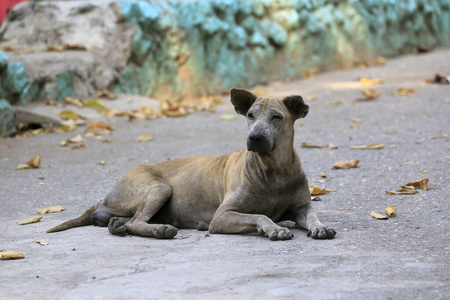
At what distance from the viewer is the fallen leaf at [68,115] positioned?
35.6ft

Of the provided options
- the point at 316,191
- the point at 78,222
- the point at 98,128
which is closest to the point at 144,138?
the point at 98,128

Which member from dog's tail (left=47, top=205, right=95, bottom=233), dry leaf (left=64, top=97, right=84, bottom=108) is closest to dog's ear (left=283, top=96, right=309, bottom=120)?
dog's tail (left=47, top=205, right=95, bottom=233)

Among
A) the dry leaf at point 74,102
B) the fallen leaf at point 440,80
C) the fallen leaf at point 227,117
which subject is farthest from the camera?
the fallen leaf at point 440,80

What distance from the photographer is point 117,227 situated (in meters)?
5.26

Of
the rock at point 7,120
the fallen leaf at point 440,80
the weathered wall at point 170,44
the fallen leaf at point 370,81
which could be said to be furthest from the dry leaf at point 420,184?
the fallen leaf at point 370,81

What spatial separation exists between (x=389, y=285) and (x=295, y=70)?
12.9 m

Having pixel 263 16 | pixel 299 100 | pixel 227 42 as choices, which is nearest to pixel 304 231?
pixel 299 100

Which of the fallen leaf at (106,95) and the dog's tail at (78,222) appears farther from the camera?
Result: the fallen leaf at (106,95)

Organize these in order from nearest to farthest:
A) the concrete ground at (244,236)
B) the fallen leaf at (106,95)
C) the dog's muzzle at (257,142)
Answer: the concrete ground at (244,236)
the dog's muzzle at (257,142)
the fallen leaf at (106,95)

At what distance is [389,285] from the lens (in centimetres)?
351

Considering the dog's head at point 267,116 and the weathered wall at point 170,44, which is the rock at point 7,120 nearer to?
the weathered wall at point 170,44

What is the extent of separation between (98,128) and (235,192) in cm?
556

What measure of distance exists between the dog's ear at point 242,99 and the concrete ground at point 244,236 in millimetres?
1043

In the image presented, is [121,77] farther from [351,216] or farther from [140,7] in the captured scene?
[351,216]
